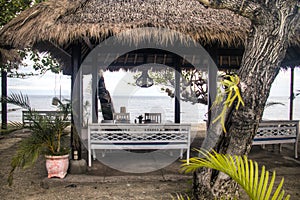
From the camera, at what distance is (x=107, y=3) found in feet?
13.0

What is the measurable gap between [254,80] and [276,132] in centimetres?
247

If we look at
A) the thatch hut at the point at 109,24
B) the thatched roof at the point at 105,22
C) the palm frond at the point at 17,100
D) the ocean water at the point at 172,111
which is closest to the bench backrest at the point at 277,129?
the thatch hut at the point at 109,24

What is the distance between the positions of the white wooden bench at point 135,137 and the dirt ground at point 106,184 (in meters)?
0.35

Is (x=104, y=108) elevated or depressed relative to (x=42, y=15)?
depressed

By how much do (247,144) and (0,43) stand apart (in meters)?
3.33

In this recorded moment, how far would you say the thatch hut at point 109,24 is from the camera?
3314 millimetres

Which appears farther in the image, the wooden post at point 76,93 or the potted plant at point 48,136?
the wooden post at point 76,93

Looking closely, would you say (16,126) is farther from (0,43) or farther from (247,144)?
(247,144)

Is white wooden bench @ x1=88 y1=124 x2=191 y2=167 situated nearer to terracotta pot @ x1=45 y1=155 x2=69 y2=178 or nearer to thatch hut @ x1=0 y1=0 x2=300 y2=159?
terracotta pot @ x1=45 y1=155 x2=69 y2=178

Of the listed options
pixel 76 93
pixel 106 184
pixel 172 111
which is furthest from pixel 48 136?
pixel 172 111

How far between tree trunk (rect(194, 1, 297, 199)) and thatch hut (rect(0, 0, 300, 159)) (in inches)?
55.0

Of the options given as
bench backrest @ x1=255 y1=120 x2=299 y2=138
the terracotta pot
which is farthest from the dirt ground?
bench backrest @ x1=255 y1=120 x2=299 y2=138

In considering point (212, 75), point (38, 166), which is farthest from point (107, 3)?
point (38, 166)

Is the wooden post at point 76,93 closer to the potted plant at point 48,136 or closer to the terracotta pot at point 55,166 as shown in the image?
the potted plant at point 48,136
